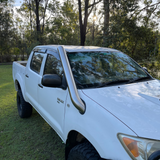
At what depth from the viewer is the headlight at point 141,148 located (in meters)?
1.26

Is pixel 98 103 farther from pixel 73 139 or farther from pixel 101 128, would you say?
pixel 73 139

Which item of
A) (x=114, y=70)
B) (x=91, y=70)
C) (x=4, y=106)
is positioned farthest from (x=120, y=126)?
(x=4, y=106)

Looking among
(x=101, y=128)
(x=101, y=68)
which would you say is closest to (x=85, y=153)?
(x=101, y=128)

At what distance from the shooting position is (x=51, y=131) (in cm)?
365

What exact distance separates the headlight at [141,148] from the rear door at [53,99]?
0.99 meters

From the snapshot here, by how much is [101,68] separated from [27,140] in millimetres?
2170

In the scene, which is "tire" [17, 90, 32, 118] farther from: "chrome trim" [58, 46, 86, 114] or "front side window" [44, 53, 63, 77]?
"chrome trim" [58, 46, 86, 114]

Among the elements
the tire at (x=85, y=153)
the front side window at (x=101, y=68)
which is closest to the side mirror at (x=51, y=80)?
the front side window at (x=101, y=68)

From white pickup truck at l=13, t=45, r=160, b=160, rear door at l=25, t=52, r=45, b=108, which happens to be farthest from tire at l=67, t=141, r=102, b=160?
rear door at l=25, t=52, r=45, b=108

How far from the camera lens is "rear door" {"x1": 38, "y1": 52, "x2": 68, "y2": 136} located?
2148 mm

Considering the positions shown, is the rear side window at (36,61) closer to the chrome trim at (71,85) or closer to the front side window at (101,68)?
the chrome trim at (71,85)

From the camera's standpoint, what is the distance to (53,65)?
2.62m

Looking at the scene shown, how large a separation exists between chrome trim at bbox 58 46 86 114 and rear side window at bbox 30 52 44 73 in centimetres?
81

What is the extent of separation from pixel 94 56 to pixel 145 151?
168 cm
